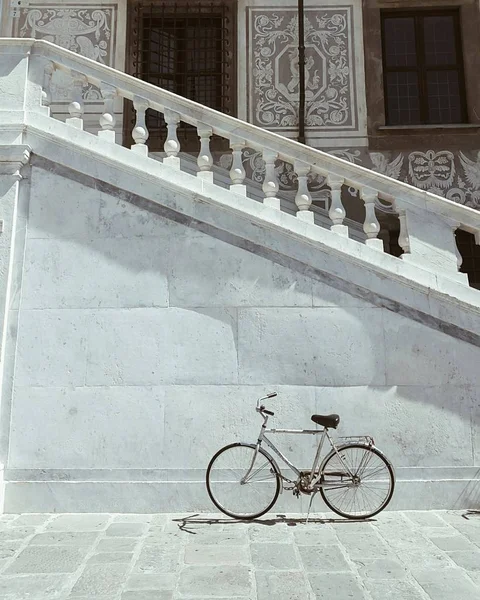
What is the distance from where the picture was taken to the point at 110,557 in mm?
4145

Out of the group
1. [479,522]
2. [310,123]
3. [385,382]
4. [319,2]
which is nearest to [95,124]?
[310,123]

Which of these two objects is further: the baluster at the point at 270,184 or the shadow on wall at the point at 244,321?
the baluster at the point at 270,184

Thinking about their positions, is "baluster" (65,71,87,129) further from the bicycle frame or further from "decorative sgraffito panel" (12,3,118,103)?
the bicycle frame

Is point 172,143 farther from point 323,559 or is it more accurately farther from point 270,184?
point 323,559

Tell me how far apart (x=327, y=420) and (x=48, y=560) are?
8.56 feet

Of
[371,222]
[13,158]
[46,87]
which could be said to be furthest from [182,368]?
[46,87]

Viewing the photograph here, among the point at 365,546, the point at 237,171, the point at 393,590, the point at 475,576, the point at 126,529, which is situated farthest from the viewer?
the point at 237,171

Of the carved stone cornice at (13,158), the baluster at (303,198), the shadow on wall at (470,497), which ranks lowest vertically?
the shadow on wall at (470,497)

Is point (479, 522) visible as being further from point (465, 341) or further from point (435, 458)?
point (465, 341)

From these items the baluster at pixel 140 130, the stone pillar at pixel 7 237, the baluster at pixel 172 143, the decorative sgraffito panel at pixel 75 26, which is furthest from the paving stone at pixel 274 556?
the decorative sgraffito panel at pixel 75 26

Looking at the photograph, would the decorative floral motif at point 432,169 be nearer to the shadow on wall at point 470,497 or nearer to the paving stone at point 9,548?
the shadow on wall at point 470,497

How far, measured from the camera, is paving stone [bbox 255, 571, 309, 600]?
11.5 feet

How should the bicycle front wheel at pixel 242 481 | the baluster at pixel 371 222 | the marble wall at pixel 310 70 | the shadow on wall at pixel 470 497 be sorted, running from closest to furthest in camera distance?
the bicycle front wheel at pixel 242 481 → the shadow on wall at pixel 470 497 → the baluster at pixel 371 222 → the marble wall at pixel 310 70

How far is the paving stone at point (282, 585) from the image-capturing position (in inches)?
138
